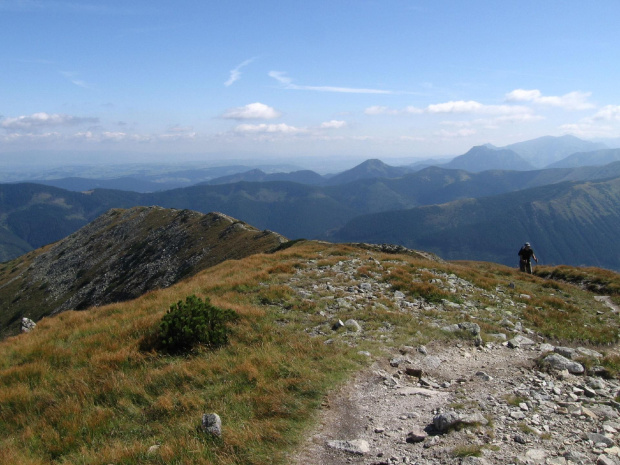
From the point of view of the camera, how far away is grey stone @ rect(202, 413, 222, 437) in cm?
669

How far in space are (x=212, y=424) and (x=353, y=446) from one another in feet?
9.04

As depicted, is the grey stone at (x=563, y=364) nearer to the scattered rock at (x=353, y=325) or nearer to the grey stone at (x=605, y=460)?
the grey stone at (x=605, y=460)

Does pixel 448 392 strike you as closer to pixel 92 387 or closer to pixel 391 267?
pixel 92 387

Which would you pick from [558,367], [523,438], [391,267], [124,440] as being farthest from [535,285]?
[124,440]

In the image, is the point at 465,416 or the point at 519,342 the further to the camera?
the point at 519,342

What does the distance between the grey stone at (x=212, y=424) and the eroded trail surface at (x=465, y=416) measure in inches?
64.1

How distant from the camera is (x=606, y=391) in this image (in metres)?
8.97

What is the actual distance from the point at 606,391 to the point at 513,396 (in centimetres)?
271

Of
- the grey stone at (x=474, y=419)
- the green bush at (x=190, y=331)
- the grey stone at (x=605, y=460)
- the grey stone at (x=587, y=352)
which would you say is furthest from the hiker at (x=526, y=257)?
the green bush at (x=190, y=331)

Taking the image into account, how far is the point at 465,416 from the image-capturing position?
7297 millimetres

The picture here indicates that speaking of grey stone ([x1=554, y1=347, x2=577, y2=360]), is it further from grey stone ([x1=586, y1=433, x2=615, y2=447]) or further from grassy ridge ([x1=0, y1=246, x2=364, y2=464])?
grassy ridge ([x1=0, y1=246, x2=364, y2=464])

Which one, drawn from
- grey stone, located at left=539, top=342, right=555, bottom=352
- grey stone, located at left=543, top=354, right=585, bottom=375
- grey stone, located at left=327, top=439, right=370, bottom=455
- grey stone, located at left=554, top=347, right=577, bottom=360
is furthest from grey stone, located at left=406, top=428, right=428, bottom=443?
grey stone, located at left=539, top=342, right=555, bottom=352

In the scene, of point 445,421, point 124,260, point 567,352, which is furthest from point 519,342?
point 124,260

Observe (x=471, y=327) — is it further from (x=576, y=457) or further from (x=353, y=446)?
(x=353, y=446)
